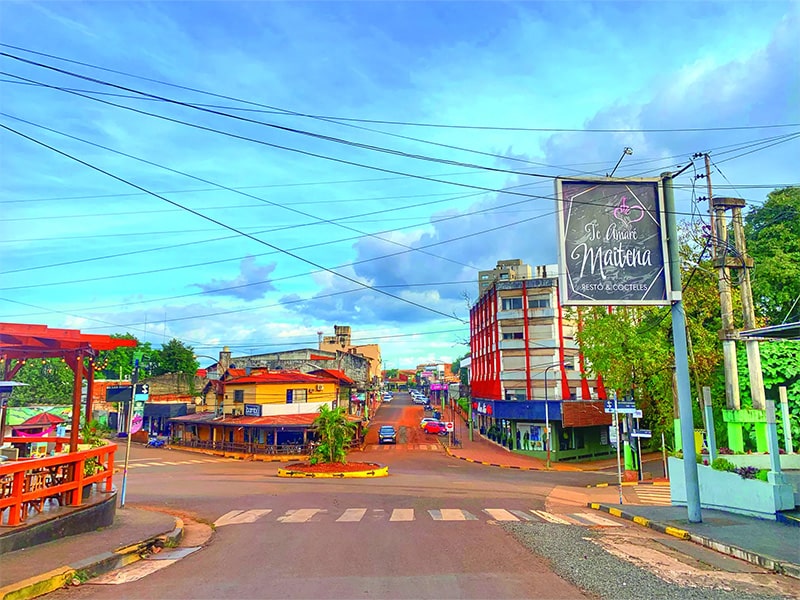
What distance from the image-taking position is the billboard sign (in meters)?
14.0

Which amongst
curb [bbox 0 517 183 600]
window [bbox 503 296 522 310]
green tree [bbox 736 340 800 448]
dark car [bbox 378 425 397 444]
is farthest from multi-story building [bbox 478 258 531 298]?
curb [bbox 0 517 183 600]

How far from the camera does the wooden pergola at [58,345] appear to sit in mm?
10828

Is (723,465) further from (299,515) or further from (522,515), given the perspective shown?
(299,515)

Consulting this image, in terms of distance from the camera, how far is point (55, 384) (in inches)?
2365

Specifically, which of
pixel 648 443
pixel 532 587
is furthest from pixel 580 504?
pixel 648 443

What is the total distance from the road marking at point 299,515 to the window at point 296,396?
29.9 metres

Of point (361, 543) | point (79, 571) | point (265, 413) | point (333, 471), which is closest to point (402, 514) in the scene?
point (361, 543)

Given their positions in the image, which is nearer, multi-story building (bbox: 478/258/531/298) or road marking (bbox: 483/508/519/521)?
road marking (bbox: 483/508/519/521)

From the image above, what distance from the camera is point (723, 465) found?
15148mm

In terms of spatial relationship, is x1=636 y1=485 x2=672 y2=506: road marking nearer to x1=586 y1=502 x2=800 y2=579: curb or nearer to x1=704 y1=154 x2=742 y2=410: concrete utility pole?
x1=704 y1=154 x2=742 y2=410: concrete utility pole

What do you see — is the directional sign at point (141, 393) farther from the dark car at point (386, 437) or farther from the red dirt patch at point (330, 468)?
the dark car at point (386, 437)

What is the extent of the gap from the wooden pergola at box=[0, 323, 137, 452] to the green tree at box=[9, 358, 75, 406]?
50.6m

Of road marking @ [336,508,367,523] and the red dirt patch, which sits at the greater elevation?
road marking @ [336,508,367,523]

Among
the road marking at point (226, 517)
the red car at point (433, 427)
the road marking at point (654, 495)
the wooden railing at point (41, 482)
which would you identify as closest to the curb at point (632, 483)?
the road marking at point (654, 495)
